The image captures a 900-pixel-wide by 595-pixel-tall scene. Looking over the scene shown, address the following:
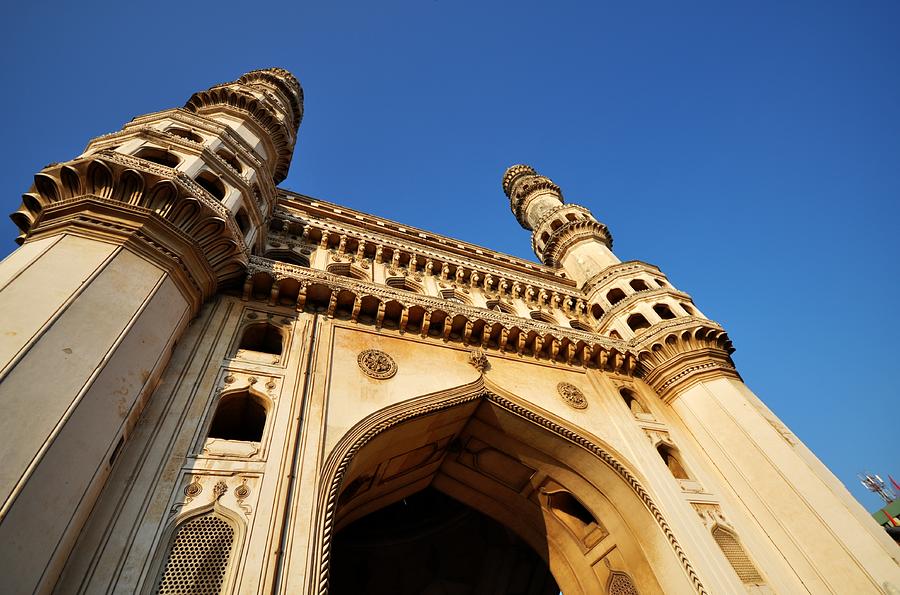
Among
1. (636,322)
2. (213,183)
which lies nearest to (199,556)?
(213,183)

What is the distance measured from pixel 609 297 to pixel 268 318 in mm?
11008

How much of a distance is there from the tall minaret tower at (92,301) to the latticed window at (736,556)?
10.0m

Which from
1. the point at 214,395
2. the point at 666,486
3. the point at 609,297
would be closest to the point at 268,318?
A: the point at 214,395

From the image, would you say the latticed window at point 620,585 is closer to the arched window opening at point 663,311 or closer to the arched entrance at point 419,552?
the arched entrance at point 419,552

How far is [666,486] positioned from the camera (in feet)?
32.2

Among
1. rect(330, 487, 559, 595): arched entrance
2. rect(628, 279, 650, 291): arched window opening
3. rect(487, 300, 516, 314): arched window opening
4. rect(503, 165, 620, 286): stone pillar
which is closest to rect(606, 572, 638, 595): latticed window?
rect(330, 487, 559, 595): arched entrance

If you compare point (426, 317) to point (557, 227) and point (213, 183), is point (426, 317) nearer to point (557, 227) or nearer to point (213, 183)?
point (213, 183)

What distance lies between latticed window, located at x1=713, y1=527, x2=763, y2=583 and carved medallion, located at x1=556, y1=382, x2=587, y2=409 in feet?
11.0

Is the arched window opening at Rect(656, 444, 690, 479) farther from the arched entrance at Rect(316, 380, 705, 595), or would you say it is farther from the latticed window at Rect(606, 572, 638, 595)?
the latticed window at Rect(606, 572, 638, 595)

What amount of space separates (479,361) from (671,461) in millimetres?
4980

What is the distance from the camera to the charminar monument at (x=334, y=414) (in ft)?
18.5

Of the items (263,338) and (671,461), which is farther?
(671,461)

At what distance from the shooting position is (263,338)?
964cm

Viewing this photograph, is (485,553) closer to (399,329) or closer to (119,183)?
(399,329)
